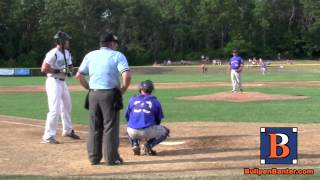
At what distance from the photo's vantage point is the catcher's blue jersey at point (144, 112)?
8.86 metres

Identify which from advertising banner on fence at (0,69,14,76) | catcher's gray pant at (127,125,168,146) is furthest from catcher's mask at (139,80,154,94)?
advertising banner on fence at (0,69,14,76)

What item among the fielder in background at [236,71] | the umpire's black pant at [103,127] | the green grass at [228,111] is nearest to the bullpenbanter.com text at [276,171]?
the umpire's black pant at [103,127]

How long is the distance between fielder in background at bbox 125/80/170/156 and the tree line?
243ft

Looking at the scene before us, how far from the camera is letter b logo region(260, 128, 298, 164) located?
6797 millimetres

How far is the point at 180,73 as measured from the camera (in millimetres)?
63781

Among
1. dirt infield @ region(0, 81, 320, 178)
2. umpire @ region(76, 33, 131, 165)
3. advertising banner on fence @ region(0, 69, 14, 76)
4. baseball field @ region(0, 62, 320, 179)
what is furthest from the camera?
advertising banner on fence @ region(0, 69, 14, 76)

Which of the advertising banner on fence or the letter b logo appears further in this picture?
the advertising banner on fence

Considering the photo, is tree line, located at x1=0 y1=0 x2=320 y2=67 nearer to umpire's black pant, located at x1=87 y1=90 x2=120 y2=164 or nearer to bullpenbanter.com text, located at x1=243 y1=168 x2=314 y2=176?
umpire's black pant, located at x1=87 y1=90 x2=120 y2=164

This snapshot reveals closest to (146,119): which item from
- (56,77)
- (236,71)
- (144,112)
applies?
(144,112)

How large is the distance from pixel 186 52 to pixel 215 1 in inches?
415

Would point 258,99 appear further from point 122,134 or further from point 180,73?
point 180,73

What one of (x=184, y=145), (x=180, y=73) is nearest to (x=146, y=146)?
(x=184, y=145)

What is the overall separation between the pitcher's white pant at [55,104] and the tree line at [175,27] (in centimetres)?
7174

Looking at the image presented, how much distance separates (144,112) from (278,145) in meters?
2.64
